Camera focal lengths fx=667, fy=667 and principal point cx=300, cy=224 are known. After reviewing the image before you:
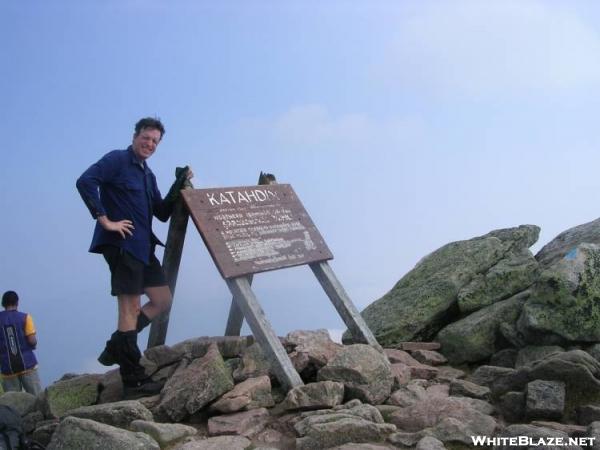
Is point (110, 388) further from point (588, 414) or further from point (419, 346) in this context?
point (588, 414)

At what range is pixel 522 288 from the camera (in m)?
10.7

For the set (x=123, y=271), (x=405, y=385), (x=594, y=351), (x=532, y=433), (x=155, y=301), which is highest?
(x=123, y=271)

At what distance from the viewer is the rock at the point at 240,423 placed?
7.10m

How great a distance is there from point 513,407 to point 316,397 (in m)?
2.19

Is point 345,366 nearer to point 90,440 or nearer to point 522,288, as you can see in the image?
point 90,440

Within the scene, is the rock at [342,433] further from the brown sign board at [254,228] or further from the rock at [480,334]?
the rock at [480,334]

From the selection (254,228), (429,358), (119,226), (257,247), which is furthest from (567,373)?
(119,226)

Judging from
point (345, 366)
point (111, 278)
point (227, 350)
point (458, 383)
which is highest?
point (111, 278)

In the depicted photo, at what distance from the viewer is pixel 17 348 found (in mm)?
12891

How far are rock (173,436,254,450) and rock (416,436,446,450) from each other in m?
1.71

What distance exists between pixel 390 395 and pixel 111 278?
3.77 meters

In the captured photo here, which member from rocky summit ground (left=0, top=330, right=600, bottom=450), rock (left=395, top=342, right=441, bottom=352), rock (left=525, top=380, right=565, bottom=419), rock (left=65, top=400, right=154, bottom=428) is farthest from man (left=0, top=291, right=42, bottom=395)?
rock (left=525, top=380, right=565, bottom=419)

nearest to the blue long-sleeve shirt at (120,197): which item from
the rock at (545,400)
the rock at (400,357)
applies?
the rock at (400,357)

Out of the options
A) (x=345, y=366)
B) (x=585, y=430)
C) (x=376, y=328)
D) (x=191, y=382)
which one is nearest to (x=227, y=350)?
(x=191, y=382)
